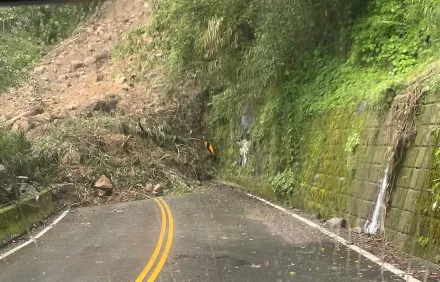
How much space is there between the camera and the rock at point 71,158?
21.4 meters

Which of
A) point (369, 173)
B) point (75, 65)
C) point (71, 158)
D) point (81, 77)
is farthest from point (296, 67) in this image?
point (75, 65)

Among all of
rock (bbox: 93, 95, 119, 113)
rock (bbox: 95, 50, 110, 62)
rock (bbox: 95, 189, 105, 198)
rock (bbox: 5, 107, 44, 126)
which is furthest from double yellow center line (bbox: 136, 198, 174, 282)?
rock (bbox: 95, 50, 110, 62)

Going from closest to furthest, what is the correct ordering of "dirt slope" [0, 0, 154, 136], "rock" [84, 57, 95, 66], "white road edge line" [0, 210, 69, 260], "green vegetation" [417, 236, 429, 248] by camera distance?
"green vegetation" [417, 236, 429, 248]
"white road edge line" [0, 210, 69, 260]
"dirt slope" [0, 0, 154, 136]
"rock" [84, 57, 95, 66]

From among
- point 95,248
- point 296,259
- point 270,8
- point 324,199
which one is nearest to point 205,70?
point 270,8

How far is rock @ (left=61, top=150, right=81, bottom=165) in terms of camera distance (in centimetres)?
2135

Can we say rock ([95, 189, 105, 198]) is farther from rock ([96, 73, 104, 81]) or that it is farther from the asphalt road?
rock ([96, 73, 104, 81])

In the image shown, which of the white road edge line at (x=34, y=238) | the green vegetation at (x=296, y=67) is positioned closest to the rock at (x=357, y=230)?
the green vegetation at (x=296, y=67)

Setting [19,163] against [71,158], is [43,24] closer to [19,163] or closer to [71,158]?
[71,158]

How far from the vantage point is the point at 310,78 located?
16.3 metres

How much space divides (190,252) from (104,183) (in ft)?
37.8

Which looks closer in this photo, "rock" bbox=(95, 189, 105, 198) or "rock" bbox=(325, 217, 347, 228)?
"rock" bbox=(325, 217, 347, 228)

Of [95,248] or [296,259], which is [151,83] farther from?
[296,259]

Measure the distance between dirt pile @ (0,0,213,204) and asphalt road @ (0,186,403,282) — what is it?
6.26 m

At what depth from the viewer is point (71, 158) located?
70.5ft
